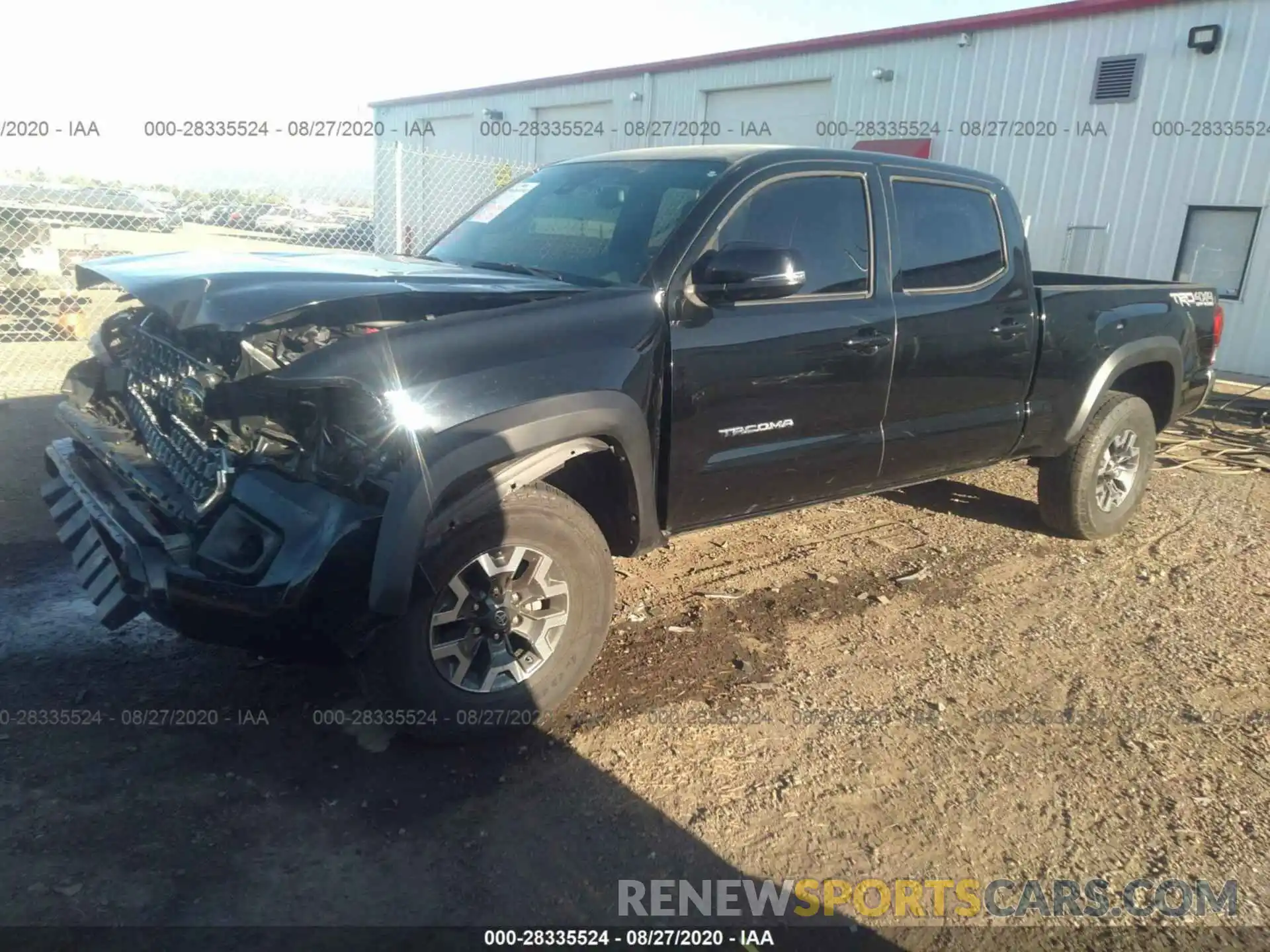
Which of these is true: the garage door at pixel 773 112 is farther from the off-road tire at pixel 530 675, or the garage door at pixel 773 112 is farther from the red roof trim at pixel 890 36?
the off-road tire at pixel 530 675

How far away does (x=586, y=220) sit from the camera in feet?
12.5

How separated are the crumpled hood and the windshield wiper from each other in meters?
0.07

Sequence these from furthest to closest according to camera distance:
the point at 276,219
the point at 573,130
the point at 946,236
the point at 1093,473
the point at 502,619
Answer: the point at 573,130 < the point at 276,219 < the point at 1093,473 < the point at 946,236 < the point at 502,619

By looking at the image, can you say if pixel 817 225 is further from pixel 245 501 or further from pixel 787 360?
pixel 245 501

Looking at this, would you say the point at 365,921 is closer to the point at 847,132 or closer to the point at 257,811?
the point at 257,811

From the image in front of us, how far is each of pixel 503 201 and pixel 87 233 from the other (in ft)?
23.8

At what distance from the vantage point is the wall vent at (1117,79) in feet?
36.6

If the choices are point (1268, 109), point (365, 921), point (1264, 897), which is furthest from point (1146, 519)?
point (1268, 109)

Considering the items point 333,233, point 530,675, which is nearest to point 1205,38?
point 530,675

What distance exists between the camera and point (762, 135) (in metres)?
15.2

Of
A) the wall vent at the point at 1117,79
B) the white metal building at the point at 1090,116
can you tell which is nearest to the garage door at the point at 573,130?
the white metal building at the point at 1090,116

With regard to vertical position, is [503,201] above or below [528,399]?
above

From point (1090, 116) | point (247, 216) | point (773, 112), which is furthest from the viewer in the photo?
point (773, 112)

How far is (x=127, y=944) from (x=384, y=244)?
14.1 metres
